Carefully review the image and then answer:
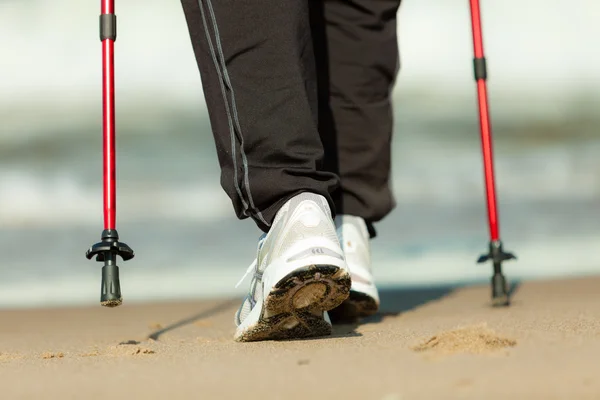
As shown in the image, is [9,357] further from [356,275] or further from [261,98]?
[356,275]

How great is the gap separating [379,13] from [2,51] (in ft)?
24.2

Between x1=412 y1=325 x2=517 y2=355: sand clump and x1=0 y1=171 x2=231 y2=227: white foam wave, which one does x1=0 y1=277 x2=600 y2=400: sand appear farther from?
x1=0 y1=171 x2=231 y2=227: white foam wave

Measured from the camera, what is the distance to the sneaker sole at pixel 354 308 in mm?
2033

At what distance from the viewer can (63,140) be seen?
23.6ft

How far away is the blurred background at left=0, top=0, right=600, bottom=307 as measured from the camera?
3.75 m

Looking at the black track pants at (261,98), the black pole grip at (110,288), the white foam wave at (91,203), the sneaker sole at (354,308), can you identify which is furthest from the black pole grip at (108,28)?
the white foam wave at (91,203)

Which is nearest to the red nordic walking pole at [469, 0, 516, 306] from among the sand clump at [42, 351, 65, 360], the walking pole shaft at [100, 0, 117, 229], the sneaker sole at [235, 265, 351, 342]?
the sneaker sole at [235, 265, 351, 342]

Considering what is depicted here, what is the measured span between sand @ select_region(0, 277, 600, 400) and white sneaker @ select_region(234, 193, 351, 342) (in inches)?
1.6

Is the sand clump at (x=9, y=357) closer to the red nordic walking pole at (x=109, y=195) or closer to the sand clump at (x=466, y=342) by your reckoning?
the red nordic walking pole at (x=109, y=195)

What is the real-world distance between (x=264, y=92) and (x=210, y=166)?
4.38 m

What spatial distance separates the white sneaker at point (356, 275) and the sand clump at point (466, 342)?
0.59 m

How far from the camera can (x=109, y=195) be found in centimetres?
188

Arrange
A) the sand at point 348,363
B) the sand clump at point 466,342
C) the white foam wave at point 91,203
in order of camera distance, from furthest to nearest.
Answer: the white foam wave at point 91,203 < the sand clump at point 466,342 < the sand at point 348,363

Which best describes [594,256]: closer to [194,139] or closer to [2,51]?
[194,139]
